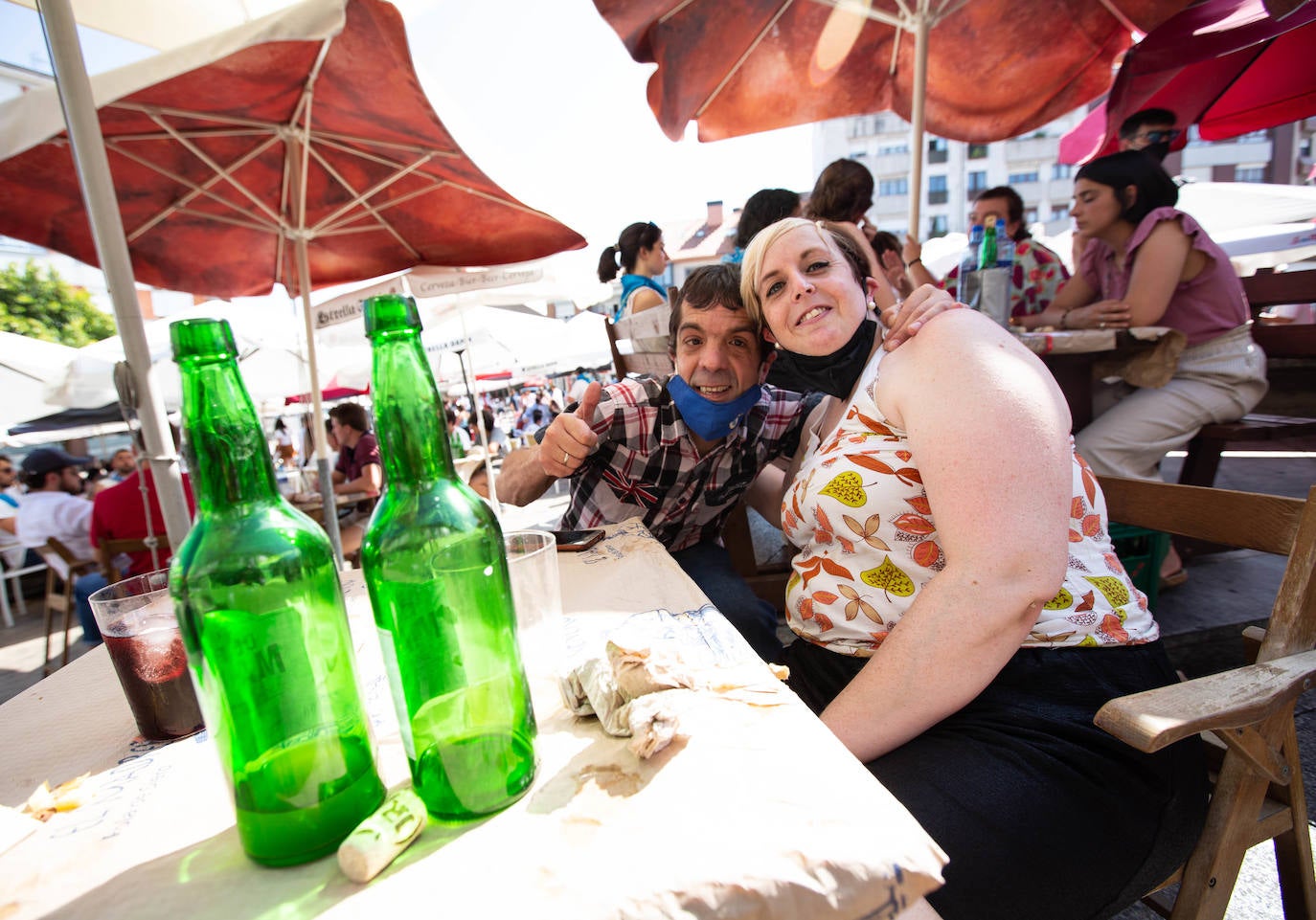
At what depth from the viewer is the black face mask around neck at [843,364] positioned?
1.42 m

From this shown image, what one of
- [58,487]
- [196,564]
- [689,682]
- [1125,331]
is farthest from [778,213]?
[58,487]

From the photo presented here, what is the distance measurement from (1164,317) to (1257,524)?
2.04m

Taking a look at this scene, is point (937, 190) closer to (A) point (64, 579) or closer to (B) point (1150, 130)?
(B) point (1150, 130)

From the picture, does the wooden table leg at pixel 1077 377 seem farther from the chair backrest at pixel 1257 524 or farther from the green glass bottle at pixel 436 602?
the green glass bottle at pixel 436 602

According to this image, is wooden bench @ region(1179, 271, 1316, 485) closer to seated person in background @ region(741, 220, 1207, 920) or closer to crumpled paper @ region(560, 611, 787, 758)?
seated person in background @ region(741, 220, 1207, 920)

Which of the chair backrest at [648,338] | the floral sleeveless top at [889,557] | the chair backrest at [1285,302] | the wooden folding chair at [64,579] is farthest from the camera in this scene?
the wooden folding chair at [64,579]

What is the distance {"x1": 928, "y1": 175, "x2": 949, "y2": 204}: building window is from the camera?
43.7 m

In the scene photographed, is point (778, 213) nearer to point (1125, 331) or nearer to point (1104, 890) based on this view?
point (1125, 331)

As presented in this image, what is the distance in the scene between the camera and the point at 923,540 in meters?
1.16

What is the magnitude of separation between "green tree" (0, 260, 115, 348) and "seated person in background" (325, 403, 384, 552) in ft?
76.8

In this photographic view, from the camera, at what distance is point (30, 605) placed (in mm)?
6434

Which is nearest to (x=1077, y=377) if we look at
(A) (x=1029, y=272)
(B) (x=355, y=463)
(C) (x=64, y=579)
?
(A) (x=1029, y=272)

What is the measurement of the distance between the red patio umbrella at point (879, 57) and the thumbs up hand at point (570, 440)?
222cm

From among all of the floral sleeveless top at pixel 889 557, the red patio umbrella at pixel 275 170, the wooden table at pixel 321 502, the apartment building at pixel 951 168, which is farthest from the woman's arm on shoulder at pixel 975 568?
the apartment building at pixel 951 168
